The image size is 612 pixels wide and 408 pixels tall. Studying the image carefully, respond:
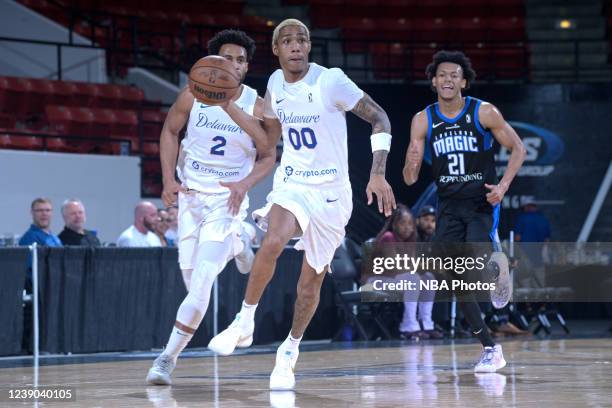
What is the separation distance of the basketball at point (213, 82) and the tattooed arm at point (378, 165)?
695mm

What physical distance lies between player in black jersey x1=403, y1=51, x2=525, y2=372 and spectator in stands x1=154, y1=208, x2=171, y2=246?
188 inches

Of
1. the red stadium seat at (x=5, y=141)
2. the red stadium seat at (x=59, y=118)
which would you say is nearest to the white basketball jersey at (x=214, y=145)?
the red stadium seat at (x=5, y=141)

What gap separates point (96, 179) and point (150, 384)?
8.24 metres

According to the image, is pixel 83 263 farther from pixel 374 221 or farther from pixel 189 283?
pixel 374 221

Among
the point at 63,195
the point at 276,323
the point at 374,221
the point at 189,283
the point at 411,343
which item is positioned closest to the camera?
the point at 189,283

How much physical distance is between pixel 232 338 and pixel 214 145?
130 centimetres

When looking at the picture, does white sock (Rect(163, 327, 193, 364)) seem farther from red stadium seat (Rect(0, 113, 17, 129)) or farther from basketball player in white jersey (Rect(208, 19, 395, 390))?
red stadium seat (Rect(0, 113, 17, 129))

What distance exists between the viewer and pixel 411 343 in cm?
1059

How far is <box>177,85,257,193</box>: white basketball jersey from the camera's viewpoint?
21.9ft

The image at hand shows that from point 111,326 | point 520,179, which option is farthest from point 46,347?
point 520,179

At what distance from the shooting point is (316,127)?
241 inches

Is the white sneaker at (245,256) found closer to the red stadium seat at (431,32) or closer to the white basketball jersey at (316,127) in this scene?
the white basketball jersey at (316,127)

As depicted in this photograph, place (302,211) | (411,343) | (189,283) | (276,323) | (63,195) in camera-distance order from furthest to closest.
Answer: (63,195)
(276,323)
(411,343)
(189,283)
(302,211)

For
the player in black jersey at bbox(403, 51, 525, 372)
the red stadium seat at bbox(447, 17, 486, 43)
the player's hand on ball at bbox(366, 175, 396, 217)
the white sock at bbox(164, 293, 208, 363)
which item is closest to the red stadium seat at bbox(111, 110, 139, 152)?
the red stadium seat at bbox(447, 17, 486, 43)
